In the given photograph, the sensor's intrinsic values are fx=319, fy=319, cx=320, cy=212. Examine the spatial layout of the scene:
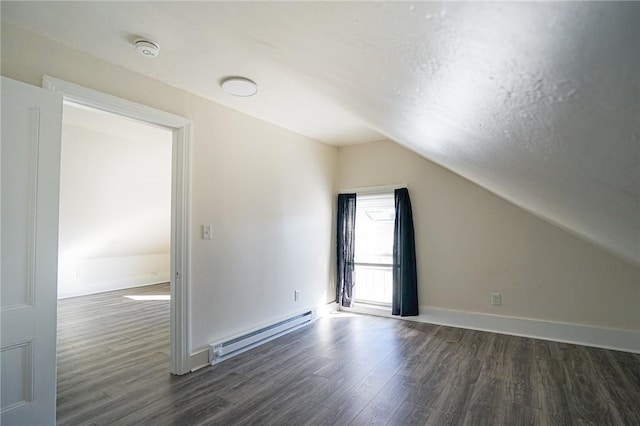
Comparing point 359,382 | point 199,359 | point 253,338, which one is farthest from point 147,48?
point 359,382

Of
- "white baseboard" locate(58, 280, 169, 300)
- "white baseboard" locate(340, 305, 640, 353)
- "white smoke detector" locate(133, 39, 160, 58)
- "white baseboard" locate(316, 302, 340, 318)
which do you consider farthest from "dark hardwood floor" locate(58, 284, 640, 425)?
"white baseboard" locate(58, 280, 169, 300)

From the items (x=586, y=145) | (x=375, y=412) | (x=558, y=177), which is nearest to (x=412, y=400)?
(x=375, y=412)

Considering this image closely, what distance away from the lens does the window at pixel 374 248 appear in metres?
4.34

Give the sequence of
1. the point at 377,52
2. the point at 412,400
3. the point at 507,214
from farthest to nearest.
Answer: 1. the point at 507,214
2. the point at 412,400
3. the point at 377,52

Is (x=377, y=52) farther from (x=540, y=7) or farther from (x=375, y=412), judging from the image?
(x=375, y=412)

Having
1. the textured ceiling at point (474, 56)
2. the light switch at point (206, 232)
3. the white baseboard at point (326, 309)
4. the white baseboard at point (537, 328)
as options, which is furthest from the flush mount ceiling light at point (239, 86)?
the white baseboard at point (537, 328)

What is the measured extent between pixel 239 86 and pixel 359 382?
248 cm

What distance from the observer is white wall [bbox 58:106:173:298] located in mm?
3801

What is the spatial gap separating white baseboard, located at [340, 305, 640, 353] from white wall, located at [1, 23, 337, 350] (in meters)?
1.55

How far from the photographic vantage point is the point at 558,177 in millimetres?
1173

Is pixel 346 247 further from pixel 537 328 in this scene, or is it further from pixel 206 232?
pixel 537 328

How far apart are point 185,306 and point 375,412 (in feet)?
5.38

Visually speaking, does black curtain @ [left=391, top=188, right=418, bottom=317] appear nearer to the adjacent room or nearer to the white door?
the adjacent room

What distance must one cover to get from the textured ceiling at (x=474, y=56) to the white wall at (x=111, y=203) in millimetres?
1673
